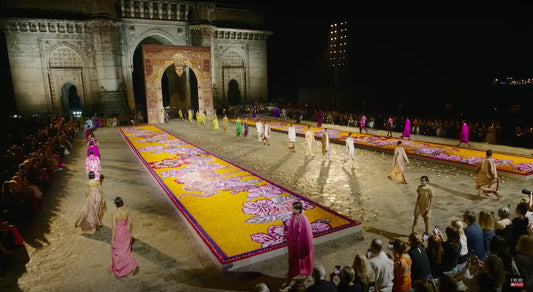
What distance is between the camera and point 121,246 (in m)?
4.92

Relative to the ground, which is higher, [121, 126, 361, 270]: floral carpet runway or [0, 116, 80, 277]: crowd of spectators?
[0, 116, 80, 277]: crowd of spectators

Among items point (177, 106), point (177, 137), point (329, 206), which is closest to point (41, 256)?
point (329, 206)

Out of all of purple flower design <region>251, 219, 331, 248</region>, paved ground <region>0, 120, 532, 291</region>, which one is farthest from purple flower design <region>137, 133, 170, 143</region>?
purple flower design <region>251, 219, 331, 248</region>

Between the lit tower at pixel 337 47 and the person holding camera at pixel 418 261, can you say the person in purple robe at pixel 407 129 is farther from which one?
the lit tower at pixel 337 47

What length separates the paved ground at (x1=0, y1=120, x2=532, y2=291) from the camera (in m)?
4.82

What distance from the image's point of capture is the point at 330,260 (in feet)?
17.2

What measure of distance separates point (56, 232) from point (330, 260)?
547 cm

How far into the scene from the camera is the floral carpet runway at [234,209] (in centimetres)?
548

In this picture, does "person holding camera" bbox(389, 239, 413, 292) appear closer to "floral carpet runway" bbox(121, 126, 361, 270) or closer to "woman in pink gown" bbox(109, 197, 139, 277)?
"floral carpet runway" bbox(121, 126, 361, 270)

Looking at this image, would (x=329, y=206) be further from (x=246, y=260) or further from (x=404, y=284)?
(x=404, y=284)

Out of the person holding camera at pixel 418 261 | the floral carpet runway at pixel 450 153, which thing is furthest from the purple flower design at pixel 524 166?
the person holding camera at pixel 418 261

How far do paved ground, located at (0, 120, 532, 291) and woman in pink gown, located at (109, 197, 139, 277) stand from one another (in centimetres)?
15

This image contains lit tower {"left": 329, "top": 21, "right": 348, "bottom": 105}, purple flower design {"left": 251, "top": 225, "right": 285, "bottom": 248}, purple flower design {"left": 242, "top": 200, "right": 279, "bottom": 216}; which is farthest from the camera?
lit tower {"left": 329, "top": 21, "right": 348, "bottom": 105}

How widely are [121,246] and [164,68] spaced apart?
23.1 m
